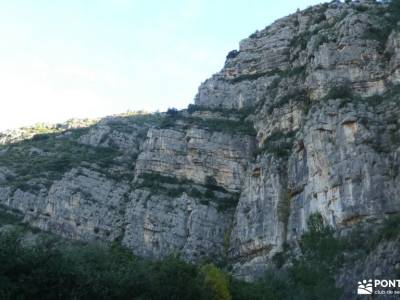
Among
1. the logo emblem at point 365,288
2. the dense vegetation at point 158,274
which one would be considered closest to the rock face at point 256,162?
the dense vegetation at point 158,274

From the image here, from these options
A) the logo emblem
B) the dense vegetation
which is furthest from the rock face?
the logo emblem

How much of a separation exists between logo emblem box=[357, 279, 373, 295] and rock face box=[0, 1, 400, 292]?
374cm

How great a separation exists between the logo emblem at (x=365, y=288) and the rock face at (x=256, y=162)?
374 cm

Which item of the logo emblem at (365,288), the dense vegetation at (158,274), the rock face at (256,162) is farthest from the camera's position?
the rock face at (256,162)

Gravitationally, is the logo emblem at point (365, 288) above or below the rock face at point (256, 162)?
below

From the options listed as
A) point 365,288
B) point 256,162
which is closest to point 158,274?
point 365,288

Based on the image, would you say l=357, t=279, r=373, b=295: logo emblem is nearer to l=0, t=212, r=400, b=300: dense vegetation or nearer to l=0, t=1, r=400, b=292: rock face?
l=0, t=212, r=400, b=300: dense vegetation

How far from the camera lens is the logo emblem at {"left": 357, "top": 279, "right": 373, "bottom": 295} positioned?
121ft

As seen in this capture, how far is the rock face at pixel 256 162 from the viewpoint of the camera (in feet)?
177

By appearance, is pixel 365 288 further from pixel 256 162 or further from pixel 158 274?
pixel 256 162

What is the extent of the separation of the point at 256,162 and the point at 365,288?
30510 millimetres

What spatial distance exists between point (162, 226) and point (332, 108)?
23.6m

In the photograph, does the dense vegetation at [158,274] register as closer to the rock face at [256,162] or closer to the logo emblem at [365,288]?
the logo emblem at [365,288]

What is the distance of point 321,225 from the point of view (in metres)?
51.8
